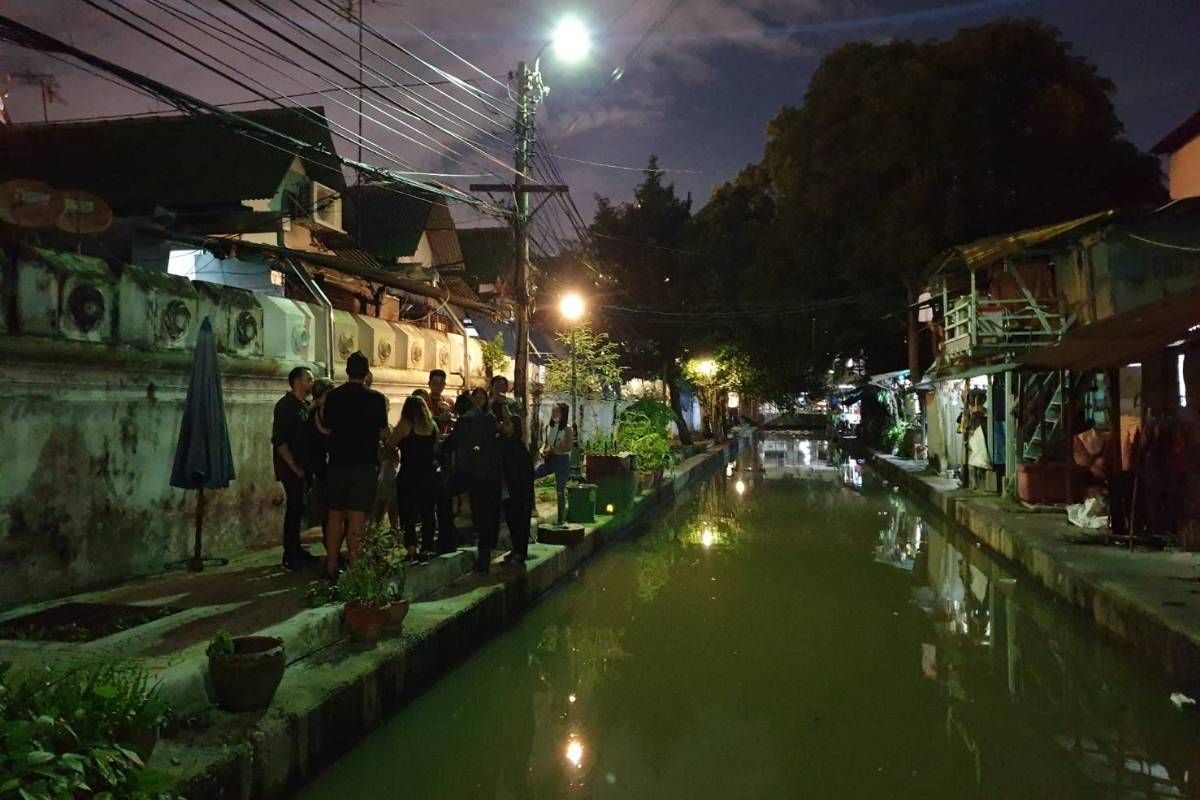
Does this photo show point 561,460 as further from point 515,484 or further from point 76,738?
point 76,738

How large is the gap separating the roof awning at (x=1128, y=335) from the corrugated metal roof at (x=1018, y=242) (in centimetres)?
511

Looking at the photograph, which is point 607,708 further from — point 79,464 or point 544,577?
point 79,464

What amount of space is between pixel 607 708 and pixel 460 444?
3.59m

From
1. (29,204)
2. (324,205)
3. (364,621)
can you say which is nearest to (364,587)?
(364,621)

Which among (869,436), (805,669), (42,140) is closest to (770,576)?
(805,669)

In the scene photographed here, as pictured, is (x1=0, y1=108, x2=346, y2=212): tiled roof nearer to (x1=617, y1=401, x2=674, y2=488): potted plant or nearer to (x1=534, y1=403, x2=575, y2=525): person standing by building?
(x1=617, y1=401, x2=674, y2=488): potted plant

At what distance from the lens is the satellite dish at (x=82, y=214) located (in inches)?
279

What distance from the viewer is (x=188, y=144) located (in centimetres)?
1848

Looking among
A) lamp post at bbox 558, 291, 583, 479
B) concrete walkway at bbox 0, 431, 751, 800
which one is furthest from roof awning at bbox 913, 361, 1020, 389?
concrete walkway at bbox 0, 431, 751, 800

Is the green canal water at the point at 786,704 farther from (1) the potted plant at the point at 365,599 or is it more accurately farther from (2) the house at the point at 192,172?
(2) the house at the point at 192,172

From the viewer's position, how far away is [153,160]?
59.5 ft

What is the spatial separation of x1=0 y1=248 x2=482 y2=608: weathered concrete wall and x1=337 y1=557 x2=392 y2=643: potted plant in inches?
97.0

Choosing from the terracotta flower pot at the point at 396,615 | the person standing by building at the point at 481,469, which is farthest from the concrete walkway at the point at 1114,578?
the person standing by building at the point at 481,469

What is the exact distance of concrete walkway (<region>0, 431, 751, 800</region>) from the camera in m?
4.15
